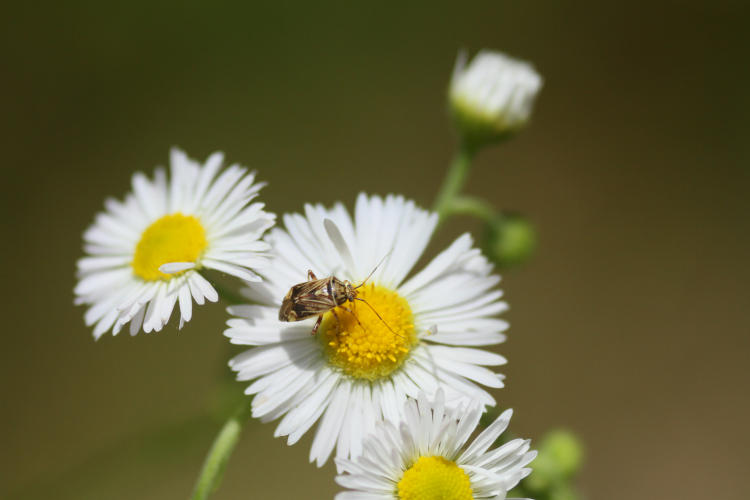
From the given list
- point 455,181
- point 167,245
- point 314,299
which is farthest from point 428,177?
point 314,299

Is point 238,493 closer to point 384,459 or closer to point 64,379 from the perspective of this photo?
point 64,379

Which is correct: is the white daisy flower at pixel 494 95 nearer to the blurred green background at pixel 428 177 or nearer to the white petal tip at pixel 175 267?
the white petal tip at pixel 175 267

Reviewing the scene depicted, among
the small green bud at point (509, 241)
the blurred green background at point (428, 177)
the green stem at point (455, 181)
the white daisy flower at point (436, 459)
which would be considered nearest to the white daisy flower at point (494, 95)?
the green stem at point (455, 181)

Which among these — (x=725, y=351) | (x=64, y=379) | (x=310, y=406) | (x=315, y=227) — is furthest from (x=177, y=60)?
(x=725, y=351)

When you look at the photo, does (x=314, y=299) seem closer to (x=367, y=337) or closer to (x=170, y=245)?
(x=367, y=337)

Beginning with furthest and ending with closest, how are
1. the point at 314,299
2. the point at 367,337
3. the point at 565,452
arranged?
1. the point at 565,452
2. the point at 367,337
3. the point at 314,299

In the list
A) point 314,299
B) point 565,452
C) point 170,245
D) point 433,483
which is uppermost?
point 170,245

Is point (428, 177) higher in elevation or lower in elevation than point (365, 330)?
higher
